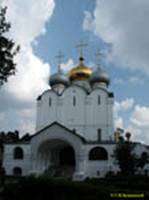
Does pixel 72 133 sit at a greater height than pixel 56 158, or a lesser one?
greater

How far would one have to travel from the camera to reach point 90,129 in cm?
4744

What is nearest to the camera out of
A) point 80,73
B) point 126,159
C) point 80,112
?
point 126,159

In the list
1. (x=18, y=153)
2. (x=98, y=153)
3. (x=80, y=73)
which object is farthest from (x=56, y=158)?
(x=80, y=73)

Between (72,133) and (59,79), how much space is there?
13.6 metres

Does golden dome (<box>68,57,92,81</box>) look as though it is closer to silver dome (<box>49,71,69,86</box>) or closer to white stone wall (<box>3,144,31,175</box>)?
silver dome (<box>49,71,69,86</box>)

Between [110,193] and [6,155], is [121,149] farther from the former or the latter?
[110,193]

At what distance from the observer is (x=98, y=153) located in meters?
41.5

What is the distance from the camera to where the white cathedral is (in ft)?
135

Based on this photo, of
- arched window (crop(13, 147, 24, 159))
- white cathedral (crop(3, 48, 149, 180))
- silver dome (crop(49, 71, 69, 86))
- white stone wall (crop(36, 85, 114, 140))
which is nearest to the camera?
white cathedral (crop(3, 48, 149, 180))

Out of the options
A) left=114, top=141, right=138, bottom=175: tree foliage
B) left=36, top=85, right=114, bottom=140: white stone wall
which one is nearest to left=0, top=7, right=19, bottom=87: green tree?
left=114, top=141, right=138, bottom=175: tree foliage

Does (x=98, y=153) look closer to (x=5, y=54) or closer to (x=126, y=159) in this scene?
(x=126, y=159)

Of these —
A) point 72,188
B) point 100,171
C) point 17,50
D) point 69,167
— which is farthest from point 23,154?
point 72,188

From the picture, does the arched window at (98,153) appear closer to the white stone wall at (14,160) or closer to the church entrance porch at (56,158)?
the church entrance porch at (56,158)

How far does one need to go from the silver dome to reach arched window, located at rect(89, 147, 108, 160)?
14975mm
